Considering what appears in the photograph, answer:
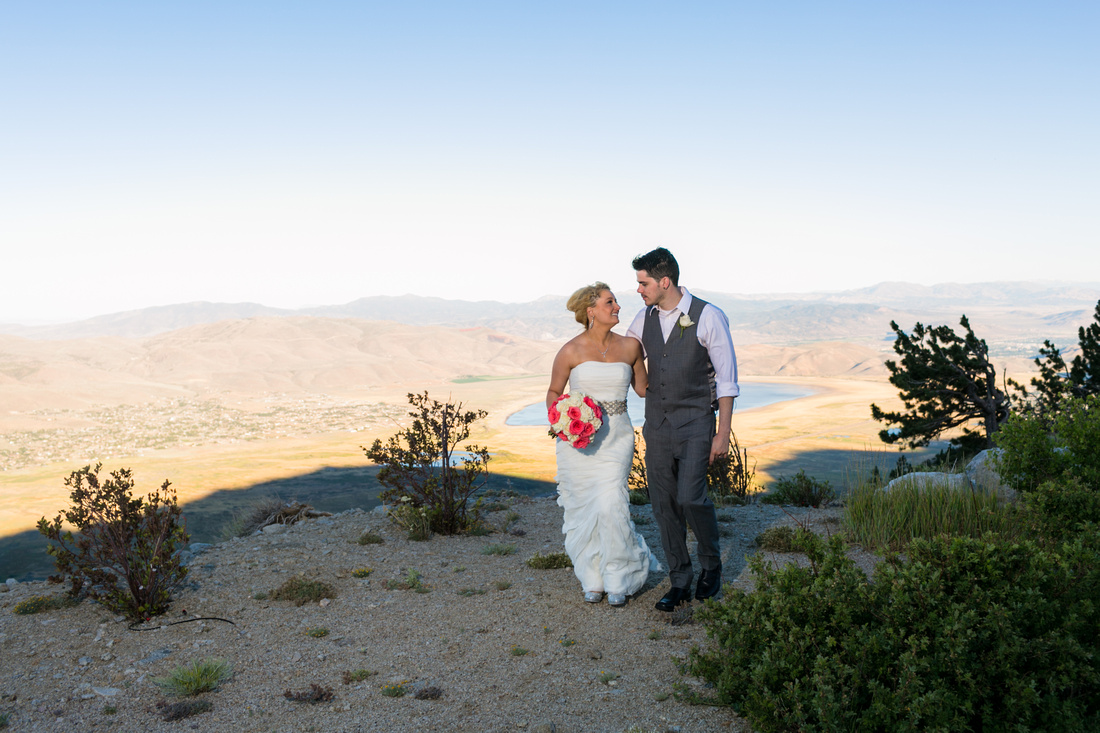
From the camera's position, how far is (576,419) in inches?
194

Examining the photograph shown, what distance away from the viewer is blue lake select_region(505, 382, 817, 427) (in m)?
54.0

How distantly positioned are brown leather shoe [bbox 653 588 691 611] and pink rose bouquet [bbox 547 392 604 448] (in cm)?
117

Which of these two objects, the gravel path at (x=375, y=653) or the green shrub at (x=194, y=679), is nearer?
the gravel path at (x=375, y=653)

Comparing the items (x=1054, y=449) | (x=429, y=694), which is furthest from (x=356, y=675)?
(x=1054, y=449)

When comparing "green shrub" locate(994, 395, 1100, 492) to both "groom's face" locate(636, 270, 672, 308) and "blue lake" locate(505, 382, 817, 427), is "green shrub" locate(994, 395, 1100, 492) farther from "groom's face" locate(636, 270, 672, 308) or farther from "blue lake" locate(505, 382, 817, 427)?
"blue lake" locate(505, 382, 817, 427)

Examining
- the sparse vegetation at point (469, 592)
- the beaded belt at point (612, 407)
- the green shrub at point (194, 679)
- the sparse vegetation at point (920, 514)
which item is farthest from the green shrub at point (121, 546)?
the sparse vegetation at point (920, 514)

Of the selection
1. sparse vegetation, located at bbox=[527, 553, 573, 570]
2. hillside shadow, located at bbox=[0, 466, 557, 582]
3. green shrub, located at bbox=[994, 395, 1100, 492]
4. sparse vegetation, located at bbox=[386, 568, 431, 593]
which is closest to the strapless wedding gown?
sparse vegetation, located at bbox=[527, 553, 573, 570]

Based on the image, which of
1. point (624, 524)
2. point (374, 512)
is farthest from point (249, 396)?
point (624, 524)

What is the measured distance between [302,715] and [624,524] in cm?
238

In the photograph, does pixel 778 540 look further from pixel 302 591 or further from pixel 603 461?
pixel 302 591

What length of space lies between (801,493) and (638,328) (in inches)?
204

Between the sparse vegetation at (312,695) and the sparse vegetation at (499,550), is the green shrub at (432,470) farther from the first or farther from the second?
the sparse vegetation at (312,695)

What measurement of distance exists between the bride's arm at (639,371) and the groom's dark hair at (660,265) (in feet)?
1.95

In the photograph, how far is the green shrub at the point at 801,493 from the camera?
9.05m
